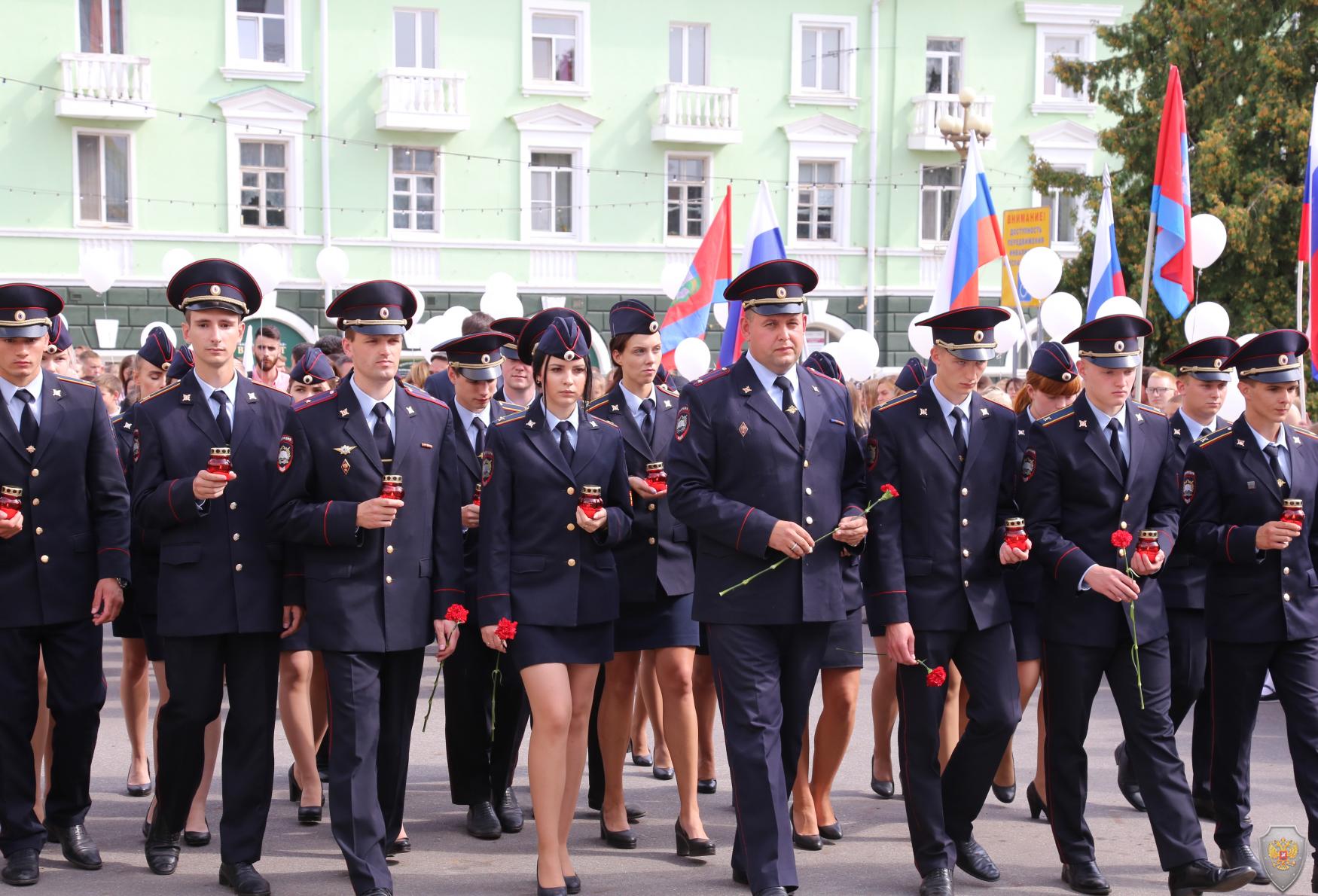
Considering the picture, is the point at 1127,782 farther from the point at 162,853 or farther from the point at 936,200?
the point at 936,200

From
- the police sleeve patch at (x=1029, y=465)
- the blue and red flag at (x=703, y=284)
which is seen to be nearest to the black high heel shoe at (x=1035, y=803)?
the police sleeve patch at (x=1029, y=465)

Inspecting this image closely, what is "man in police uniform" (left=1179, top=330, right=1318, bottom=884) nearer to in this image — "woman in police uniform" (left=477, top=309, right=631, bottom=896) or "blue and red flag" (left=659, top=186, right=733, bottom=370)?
"woman in police uniform" (left=477, top=309, right=631, bottom=896)

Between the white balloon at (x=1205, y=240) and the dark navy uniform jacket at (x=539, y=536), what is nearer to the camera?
the dark navy uniform jacket at (x=539, y=536)

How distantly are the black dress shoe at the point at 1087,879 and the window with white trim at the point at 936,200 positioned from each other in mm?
27640

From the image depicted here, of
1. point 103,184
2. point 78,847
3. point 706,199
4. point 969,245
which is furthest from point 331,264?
point 78,847

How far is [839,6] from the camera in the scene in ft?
108

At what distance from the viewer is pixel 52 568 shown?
6.85 meters

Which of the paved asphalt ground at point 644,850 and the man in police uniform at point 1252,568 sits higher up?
the man in police uniform at point 1252,568

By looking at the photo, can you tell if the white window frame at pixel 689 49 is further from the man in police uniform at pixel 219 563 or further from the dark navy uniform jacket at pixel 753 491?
the dark navy uniform jacket at pixel 753 491

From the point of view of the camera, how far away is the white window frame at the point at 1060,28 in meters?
33.7

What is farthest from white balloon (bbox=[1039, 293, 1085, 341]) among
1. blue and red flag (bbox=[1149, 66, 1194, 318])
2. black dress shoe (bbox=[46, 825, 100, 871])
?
black dress shoe (bbox=[46, 825, 100, 871])

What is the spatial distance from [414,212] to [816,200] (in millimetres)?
8179

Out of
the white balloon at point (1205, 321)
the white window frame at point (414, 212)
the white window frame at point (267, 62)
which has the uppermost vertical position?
the white window frame at point (267, 62)

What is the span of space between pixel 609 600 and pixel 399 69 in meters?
25.0
